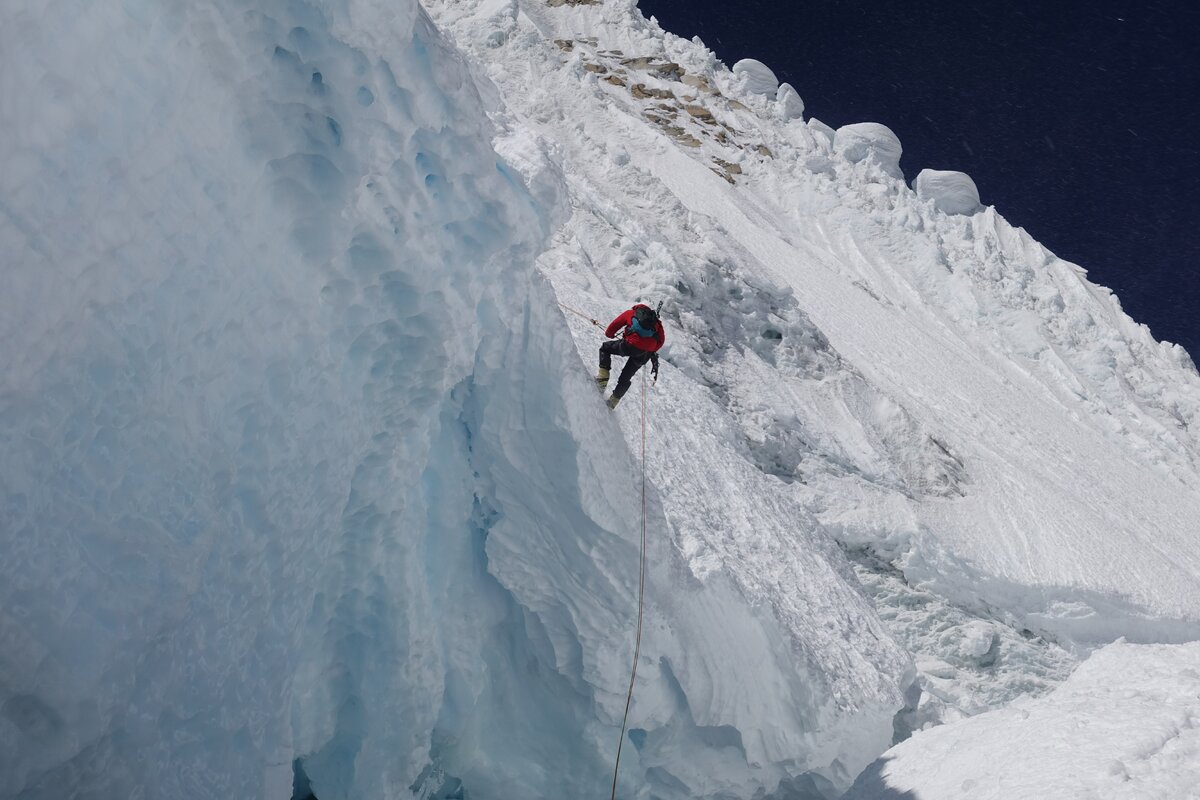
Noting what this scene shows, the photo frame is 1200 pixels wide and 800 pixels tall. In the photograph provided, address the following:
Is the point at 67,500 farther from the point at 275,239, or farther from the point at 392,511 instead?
the point at 392,511

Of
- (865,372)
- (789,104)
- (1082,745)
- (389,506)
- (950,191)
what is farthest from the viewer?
(789,104)

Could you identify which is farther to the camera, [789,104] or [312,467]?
[789,104]

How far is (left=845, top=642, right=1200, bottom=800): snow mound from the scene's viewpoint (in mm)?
6145

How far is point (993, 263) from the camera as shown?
28469mm

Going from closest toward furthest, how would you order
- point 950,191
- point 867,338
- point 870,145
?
1. point 867,338
2. point 950,191
3. point 870,145

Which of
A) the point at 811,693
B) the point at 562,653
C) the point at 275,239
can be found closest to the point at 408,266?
the point at 275,239

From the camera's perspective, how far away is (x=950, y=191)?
101 feet

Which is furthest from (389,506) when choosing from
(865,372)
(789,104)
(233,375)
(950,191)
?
(789,104)

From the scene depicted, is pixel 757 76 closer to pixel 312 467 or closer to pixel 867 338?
pixel 867 338

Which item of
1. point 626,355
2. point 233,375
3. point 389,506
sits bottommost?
point 389,506

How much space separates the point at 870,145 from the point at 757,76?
5555mm

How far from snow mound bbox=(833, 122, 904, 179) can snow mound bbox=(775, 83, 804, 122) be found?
178 centimetres

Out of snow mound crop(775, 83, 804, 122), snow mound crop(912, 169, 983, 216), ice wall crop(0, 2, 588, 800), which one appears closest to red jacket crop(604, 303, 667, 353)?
ice wall crop(0, 2, 588, 800)

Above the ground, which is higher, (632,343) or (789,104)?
(632,343)
